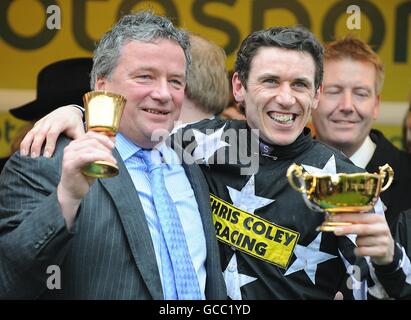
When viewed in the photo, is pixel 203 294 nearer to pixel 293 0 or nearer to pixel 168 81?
pixel 168 81

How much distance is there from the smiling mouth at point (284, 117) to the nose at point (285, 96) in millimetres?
44

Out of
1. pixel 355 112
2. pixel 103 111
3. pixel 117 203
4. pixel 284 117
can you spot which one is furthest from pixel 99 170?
pixel 355 112

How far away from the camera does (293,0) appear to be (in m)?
6.27

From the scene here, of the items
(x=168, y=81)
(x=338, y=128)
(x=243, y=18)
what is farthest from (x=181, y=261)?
(x=243, y=18)

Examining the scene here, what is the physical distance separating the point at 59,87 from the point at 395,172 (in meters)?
1.74

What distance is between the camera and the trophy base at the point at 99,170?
2889mm

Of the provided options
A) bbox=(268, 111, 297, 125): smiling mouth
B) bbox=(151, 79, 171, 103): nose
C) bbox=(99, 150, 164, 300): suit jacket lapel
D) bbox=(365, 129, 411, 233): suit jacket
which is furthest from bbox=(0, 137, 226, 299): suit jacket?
bbox=(365, 129, 411, 233): suit jacket

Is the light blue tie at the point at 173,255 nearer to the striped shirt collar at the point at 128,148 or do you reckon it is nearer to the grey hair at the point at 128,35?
the striped shirt collar at the point at 128,148

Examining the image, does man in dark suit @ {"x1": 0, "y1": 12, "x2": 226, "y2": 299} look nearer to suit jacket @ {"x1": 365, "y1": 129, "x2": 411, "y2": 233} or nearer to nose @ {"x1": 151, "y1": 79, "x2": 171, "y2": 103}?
nose @ {"x1": 151, "y1": 79, "x2": 171, "y2": 103}

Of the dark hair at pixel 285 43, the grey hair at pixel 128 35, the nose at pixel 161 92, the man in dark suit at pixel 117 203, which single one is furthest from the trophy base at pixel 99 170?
the dark hair at pixel 285 43

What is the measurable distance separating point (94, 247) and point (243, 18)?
3.26 m

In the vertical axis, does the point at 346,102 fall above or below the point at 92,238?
above

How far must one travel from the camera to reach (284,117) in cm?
379

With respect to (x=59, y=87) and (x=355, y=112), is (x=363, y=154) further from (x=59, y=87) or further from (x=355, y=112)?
(x=59, y=87)
